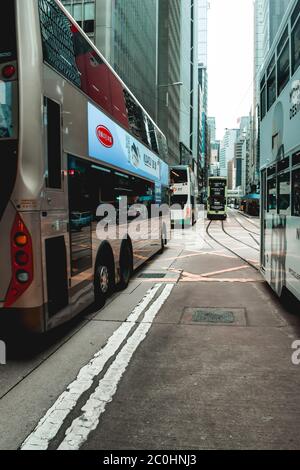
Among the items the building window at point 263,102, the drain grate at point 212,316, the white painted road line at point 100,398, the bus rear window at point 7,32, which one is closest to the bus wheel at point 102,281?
the white painted road line at point 100,398

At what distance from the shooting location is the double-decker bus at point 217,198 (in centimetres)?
4850

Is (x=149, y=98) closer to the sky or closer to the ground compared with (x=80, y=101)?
closer to the sky

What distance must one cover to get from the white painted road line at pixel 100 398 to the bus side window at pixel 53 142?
6.60 feet

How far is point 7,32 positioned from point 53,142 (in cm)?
115

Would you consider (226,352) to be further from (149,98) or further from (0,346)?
(149,98)

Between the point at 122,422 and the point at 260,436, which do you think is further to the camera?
the point at 122,422

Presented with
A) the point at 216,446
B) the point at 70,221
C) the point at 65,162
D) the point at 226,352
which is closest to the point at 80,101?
the point at 65,162

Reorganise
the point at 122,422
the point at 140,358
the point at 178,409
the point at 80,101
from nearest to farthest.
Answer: the point at 122,422 < the point at 178,409 < the point at 140,358 < the point at 80,101

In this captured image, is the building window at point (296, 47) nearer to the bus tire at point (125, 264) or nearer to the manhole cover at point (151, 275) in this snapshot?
the bus tire at point (125, 264)

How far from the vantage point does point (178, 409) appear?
12.5 ft

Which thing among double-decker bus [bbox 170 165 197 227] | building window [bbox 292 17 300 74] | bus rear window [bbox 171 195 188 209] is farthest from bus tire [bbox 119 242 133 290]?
bus rear window [bbox 171 195 188 209]

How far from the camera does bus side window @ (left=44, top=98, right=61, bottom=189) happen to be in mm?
4977

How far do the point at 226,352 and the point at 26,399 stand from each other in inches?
91.0

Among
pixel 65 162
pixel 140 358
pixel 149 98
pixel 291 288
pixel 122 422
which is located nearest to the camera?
pixel 122 422
